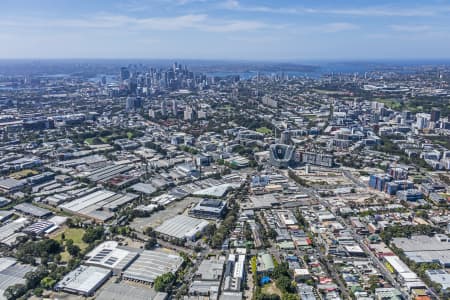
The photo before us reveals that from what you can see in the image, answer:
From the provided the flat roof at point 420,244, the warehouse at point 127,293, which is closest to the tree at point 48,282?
the warehouse at point 127,293

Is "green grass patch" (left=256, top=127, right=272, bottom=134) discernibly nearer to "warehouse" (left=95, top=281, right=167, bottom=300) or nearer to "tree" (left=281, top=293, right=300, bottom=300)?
"tree" (left=281, top=293, right=300, bottom=300)

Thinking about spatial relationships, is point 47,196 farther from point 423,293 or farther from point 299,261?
point 423,293

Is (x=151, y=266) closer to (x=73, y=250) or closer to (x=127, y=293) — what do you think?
(x=127, y=293)

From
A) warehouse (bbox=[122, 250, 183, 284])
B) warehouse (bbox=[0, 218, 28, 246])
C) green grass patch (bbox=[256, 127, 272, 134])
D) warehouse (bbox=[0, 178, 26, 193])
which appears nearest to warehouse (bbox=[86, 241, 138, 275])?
warehouse (bbox=[122, 250, 183, 284])

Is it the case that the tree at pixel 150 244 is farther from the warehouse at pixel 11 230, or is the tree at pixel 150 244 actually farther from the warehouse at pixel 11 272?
the warehouse at pixel 11 230

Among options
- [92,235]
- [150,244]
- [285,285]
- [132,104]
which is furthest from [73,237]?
[132,104]

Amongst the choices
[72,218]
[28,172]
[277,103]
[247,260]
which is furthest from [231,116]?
[247,260]
